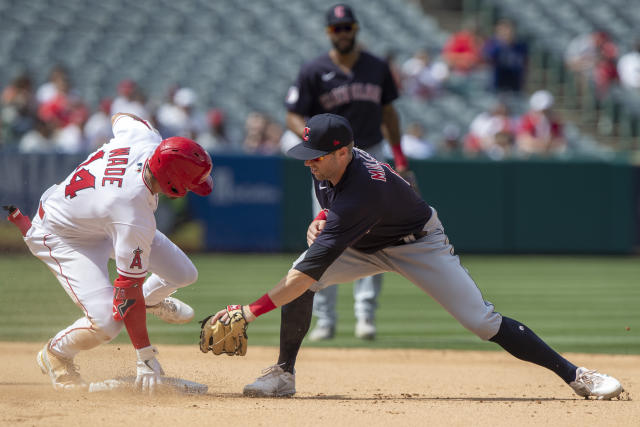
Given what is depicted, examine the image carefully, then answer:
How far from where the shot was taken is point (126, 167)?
5.08m

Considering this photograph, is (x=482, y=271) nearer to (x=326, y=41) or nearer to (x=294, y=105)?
(x=294, y=105)

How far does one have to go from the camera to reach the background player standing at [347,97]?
739 centimetres

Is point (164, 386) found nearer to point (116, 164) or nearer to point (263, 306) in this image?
point (263, 306)

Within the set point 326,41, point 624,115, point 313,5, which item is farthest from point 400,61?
point 624,115

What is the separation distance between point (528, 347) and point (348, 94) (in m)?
2.87

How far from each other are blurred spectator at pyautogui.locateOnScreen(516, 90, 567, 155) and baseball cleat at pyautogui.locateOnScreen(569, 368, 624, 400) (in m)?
10.7

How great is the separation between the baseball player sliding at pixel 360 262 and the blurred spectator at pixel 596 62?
1449cm

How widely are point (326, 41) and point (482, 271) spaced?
7.60m

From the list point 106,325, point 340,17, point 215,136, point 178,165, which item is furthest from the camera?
point 215,136

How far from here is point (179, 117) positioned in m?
14.5

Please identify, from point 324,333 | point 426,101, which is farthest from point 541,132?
point 324,333

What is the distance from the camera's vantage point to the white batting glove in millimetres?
5055

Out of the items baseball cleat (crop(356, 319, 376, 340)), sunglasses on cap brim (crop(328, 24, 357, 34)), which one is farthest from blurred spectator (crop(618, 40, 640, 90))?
baseball cleat (crop(356, 319, 376, 340))

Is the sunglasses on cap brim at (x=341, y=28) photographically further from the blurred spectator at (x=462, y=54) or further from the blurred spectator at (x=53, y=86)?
the blurred spectator at (x=462, y=54)
